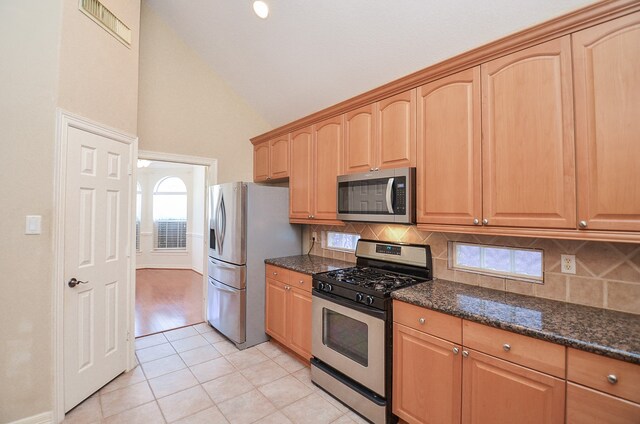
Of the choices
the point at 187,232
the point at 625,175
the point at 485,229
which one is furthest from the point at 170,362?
the point at 187,232

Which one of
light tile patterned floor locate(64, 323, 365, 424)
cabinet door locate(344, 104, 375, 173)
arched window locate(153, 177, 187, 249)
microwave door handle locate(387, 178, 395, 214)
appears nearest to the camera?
light tile patterned floor locate(64, 323, 365, 424)

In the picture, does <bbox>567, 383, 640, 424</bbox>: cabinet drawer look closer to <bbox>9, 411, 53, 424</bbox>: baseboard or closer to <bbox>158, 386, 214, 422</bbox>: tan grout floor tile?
<bbox>158, 386, 214, 422</bbox>: tan grout floor tile

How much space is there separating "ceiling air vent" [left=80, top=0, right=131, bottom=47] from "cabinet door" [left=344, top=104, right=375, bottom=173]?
2106mm

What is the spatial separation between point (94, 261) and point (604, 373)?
3192 mm

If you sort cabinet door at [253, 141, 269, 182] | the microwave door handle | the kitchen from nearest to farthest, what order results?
the kitchen, the microwave door handle, cabinet door at [253, 141, 269, 182]

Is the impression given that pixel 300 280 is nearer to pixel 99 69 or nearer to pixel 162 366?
pixel 162 366

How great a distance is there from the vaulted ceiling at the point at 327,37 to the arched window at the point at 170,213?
4295 mm

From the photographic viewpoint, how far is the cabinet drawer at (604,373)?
110 centimetres

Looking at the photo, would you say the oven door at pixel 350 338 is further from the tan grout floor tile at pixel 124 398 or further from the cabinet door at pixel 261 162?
the cabinet door at pixel 261 162

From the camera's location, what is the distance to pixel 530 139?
1590 millimetres

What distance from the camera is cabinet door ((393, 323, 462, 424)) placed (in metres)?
1.61

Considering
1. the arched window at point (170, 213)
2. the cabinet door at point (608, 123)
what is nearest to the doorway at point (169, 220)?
the arched window at point (170, 213)

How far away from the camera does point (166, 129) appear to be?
3445mm

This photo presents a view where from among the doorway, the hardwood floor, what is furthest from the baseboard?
the doorway
